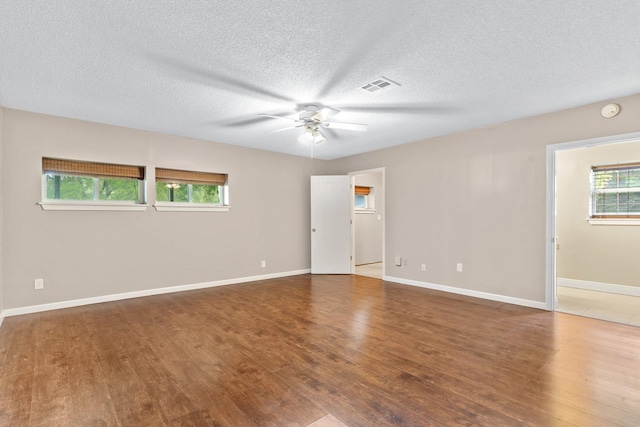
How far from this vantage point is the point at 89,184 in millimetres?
4191

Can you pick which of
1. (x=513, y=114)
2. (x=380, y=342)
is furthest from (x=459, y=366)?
(x=513, y=114)

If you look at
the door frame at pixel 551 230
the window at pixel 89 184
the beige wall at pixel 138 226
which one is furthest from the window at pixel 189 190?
the door frame at pixel 551 230

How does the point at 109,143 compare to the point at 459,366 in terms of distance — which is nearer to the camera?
the point at 459,366

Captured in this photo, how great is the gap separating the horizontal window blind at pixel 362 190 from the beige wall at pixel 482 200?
2.04 meters

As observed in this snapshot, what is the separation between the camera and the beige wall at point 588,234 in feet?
14.6

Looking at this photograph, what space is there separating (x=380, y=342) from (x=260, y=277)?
334cm

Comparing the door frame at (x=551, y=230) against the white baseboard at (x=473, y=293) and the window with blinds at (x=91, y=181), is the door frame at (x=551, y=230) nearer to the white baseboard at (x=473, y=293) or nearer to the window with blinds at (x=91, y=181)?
the white baseboard at (x=473, y=293)

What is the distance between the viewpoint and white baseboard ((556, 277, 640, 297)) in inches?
172

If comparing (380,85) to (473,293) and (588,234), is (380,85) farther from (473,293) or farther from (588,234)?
(588,234)

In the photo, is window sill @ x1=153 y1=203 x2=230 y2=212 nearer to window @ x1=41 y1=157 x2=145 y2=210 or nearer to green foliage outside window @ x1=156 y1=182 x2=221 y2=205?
green foliage outside window @ x1=156 y1=182 x2=221 y2=205

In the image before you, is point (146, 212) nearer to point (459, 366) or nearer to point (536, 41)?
point (459, 366)

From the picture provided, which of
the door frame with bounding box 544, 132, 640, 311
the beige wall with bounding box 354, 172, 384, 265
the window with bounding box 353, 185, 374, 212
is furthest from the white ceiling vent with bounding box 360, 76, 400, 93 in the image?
the window with bounding box 353, 185, 374, 212

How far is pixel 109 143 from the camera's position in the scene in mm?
4195

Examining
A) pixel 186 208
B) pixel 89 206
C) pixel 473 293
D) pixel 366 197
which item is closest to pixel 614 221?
pixel 473 293
